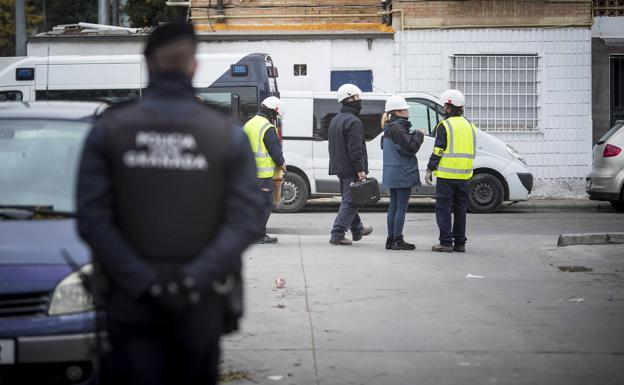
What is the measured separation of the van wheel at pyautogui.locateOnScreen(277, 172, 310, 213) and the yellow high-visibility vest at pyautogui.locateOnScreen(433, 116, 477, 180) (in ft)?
22.0

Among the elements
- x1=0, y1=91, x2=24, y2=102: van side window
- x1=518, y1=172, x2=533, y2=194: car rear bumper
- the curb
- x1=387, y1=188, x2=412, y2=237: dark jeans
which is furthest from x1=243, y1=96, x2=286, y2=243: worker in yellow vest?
x1=518, y1=172, x2=533, y2=194: car rear bumper

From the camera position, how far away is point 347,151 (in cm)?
1302

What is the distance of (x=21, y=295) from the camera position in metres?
5.53

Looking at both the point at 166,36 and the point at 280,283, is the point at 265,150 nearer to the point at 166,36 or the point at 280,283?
the point at 280,283

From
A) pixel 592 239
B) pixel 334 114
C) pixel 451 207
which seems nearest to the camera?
pixel 451 207

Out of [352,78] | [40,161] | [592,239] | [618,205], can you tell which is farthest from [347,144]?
[352,78]

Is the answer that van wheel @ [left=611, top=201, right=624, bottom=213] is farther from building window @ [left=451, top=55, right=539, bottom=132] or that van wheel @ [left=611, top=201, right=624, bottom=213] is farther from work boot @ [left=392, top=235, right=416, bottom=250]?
work boot @ [left=392, top=235, right=416, bottom=250]

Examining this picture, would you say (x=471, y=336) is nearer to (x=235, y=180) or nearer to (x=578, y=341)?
(x=578, y=341)

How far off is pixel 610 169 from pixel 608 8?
22.0ft

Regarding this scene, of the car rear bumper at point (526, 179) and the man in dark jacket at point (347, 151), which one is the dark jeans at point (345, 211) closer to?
the man in dark jacket at point (347, 151)

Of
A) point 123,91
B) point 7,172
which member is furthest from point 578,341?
point 123,91

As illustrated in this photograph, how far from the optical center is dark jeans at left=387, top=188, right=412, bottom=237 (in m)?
12.8

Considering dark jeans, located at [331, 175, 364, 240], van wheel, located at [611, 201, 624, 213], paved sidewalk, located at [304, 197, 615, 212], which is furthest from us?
paved sidewalk, located at [304, 197, 615, 212]

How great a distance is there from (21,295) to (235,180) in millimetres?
1946
